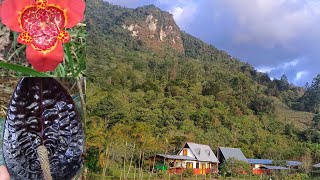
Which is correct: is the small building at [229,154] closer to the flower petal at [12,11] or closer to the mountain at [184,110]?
the mountain at [184,110]

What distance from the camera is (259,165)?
855 cm

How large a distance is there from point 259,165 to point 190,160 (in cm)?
149

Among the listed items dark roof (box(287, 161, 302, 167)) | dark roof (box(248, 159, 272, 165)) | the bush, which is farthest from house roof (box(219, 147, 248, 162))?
dark roof (box(287, 161, 302, 167))

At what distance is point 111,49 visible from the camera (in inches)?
628

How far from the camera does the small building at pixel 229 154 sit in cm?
830

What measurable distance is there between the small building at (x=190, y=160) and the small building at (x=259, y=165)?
2.22 ft

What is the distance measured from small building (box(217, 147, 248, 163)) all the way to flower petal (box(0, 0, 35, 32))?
23.1 feet

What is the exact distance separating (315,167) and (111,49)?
848 cm

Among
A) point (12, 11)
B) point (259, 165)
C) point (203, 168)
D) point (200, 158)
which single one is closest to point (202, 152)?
point (200, 158)

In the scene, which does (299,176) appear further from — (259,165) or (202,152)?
(202,152)

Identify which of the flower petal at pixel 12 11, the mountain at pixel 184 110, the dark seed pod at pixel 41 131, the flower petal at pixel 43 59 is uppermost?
the mountain at pixel 184 110

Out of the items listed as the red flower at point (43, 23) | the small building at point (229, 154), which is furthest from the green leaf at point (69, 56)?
the small building at point (229, 154)

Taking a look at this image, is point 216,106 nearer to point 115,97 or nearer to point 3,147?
point 115,97

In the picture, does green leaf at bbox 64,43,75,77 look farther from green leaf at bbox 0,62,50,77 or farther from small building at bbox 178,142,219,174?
small building at bbox 178,142,219,174
